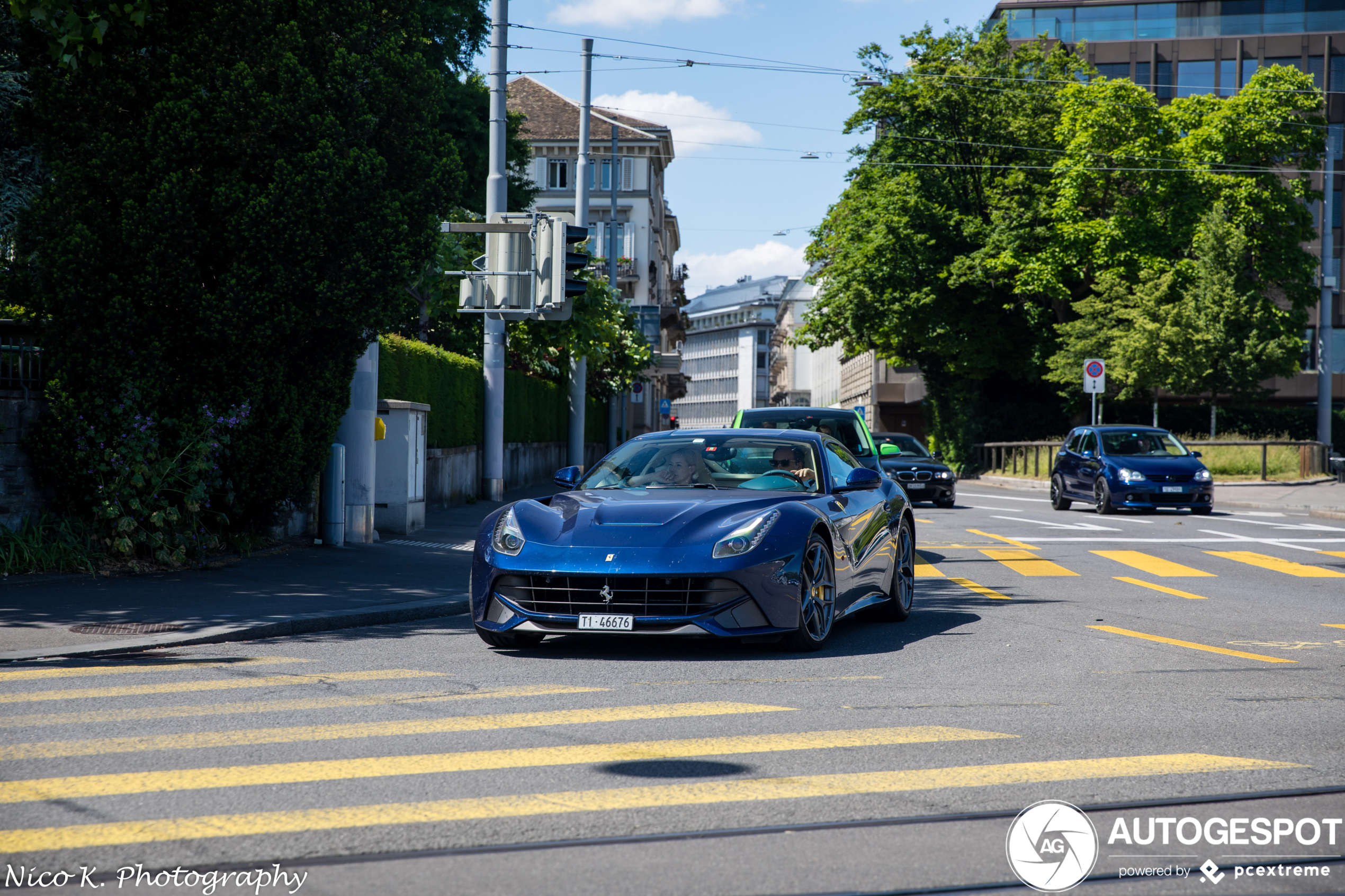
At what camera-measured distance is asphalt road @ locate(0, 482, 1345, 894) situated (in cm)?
388

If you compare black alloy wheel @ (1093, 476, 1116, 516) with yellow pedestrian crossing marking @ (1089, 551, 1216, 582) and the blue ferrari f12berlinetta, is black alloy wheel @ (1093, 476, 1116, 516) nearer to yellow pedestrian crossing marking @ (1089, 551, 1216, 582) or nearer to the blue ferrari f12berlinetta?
yellow pedestrian crossing marking @ (1089, 551, 1216, 582)

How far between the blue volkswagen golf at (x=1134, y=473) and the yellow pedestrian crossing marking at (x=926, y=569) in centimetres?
934

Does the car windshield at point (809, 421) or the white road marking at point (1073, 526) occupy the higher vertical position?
the car windshield at point (809, 421)

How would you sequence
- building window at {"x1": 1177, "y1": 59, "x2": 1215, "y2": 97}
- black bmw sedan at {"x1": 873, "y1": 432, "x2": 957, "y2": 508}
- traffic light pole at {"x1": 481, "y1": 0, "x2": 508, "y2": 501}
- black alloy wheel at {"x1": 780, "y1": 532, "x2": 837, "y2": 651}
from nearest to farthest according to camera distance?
black alloy wheel at {"x1": 780, "y1": 532, "x2": 837, "y2": 651} < traffic light pole at {"x1": 481, "y1": 0, "x2": 508, "y2": 501} < black bmw sedan at {"x1": 873, "y1": 432, "x2": 957, "y2": 508} < building window at {"x1": 1177, "y1": 59, "x2": 1215, "y2": 97}

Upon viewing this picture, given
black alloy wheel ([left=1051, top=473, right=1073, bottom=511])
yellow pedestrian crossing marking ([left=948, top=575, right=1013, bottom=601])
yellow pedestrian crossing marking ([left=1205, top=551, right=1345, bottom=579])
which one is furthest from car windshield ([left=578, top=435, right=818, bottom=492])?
black alloy wheel ([left=1051, top=473, right=1073, bottom=511])

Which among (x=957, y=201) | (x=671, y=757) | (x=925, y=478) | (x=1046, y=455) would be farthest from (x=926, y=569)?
(x=957, y=201)

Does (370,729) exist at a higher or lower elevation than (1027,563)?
higher

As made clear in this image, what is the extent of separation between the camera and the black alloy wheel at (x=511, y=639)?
8.32 metres

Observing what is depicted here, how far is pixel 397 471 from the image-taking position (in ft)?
56.3

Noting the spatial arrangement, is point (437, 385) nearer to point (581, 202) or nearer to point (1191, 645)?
point (581, 202)

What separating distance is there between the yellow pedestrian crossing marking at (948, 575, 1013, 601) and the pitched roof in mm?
73763

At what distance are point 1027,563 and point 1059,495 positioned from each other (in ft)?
38.7

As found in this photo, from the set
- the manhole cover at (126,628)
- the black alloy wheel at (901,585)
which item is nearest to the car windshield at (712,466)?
the black alloy wheel at (901,585)

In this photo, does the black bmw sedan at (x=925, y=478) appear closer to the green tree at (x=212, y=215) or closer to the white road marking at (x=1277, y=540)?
the white road marking at (x=1277, y=540)
